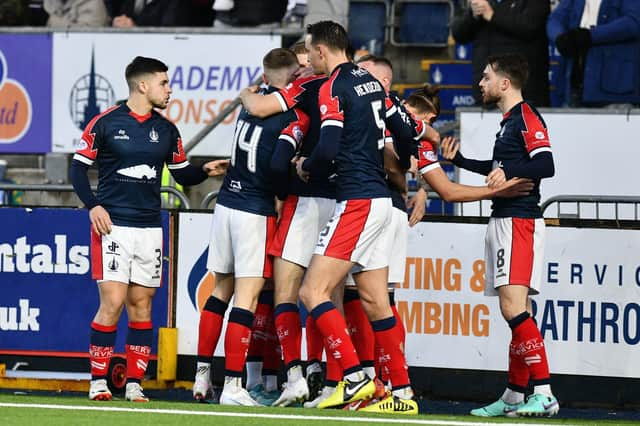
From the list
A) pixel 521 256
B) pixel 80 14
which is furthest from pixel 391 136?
pixel 80 14

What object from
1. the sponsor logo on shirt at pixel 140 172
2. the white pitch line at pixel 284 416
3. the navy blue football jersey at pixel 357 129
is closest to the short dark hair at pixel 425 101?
the navy blue football jersey at pixel 357 129

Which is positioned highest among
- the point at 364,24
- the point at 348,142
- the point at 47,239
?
the point at 364,24

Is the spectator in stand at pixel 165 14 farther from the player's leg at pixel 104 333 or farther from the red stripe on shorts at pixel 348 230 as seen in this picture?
the red stripe on shorts at pixel 348 230

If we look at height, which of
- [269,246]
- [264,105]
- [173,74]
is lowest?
[269,246]

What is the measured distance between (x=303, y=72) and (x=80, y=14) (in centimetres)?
670

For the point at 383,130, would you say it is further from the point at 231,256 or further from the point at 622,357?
the point at 622,357

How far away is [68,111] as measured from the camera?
15.5m

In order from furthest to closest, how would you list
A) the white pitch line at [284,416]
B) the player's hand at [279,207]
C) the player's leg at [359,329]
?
the player's leg at [359,329]
the player's hand at [279,207]
the white pitch line at [284,416]

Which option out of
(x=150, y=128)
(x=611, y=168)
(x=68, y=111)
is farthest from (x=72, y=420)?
(x=68, y=111)

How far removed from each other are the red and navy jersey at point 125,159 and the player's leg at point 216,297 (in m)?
0.51

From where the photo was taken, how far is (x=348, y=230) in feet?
29.4

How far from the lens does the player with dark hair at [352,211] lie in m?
8.92

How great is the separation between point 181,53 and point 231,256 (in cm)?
614

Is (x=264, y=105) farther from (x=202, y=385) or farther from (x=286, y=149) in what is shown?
(x=202, y=385)
